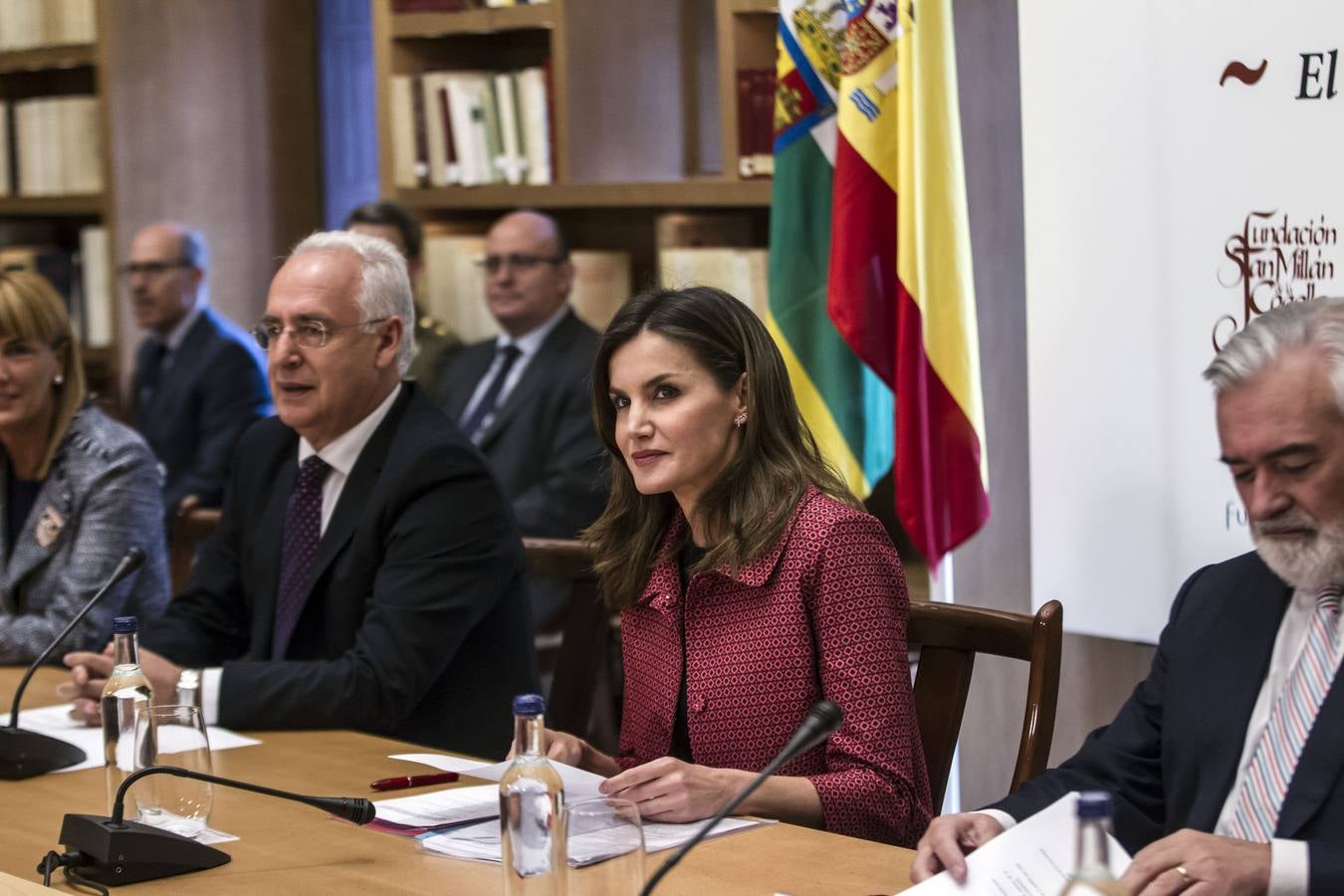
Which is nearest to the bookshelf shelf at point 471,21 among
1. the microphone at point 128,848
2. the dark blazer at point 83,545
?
the dark blazer at point 83,545

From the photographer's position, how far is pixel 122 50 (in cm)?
570

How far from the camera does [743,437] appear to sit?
2.41m

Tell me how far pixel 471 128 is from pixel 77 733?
9.37 feet

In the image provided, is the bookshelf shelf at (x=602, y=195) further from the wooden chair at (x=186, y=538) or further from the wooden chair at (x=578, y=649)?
the wooden chair at (x=578, y=649)

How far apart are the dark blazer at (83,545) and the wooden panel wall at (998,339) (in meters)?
1.63

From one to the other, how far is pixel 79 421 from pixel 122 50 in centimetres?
267

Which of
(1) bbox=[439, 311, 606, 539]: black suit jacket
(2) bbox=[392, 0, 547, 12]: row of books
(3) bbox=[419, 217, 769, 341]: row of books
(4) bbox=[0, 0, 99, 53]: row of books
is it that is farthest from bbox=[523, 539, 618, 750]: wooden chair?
(4) bbox=[0, 0, 99, 53]: row of books

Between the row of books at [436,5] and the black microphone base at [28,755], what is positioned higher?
the row of books at [436,5]

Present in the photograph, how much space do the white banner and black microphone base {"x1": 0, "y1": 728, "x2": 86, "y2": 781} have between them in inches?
66.3

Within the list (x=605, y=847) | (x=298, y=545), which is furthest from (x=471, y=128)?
(x=605, y=847)

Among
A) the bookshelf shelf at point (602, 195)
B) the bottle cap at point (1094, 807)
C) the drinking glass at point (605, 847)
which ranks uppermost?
the bookshelf shelf at point (602, 195)

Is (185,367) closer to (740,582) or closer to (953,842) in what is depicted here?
(740,582)

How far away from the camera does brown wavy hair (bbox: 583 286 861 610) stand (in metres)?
2.34

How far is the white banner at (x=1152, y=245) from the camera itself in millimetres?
2646
